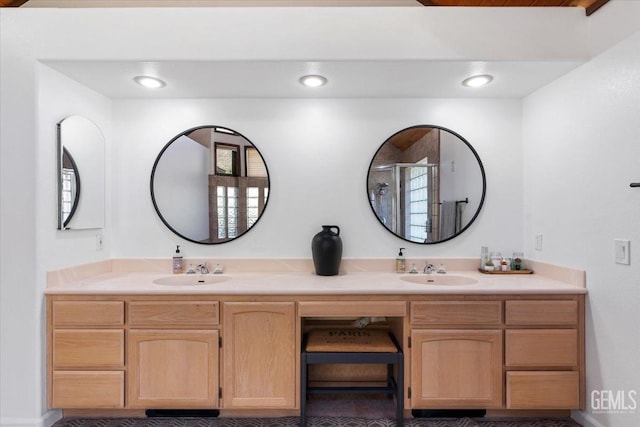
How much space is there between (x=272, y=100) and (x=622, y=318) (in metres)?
2.46

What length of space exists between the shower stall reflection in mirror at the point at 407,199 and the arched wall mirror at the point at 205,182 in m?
0.85

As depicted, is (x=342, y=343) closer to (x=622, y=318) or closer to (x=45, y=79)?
(x=622, y=318)

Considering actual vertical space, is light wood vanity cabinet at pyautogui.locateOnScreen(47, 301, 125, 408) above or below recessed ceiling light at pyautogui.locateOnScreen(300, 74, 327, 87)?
below

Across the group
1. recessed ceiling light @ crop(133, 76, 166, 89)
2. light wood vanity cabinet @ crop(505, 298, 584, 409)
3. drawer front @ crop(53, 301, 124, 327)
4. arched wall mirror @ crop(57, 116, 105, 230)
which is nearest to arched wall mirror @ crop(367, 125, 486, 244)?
light wood vanity cabinet @ crop(505, 298, 584, 409)

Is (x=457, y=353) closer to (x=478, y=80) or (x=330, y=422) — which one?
(x=330, y=422)

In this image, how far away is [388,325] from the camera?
237 cm

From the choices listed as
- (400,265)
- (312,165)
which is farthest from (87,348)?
(400,265)

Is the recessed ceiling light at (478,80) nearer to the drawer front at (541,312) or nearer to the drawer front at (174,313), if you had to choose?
the drawer front at (541,312)

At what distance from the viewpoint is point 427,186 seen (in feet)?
8.20

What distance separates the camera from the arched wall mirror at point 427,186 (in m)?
2.50

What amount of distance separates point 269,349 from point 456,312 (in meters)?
1.09

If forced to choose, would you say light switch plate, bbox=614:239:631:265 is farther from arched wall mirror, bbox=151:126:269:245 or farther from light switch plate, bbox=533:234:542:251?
arched wall mirror, bbox=151:126:269:245

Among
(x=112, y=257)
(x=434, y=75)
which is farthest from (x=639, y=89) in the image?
(x=112, y=257)

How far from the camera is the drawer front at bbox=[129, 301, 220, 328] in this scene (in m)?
1.92
